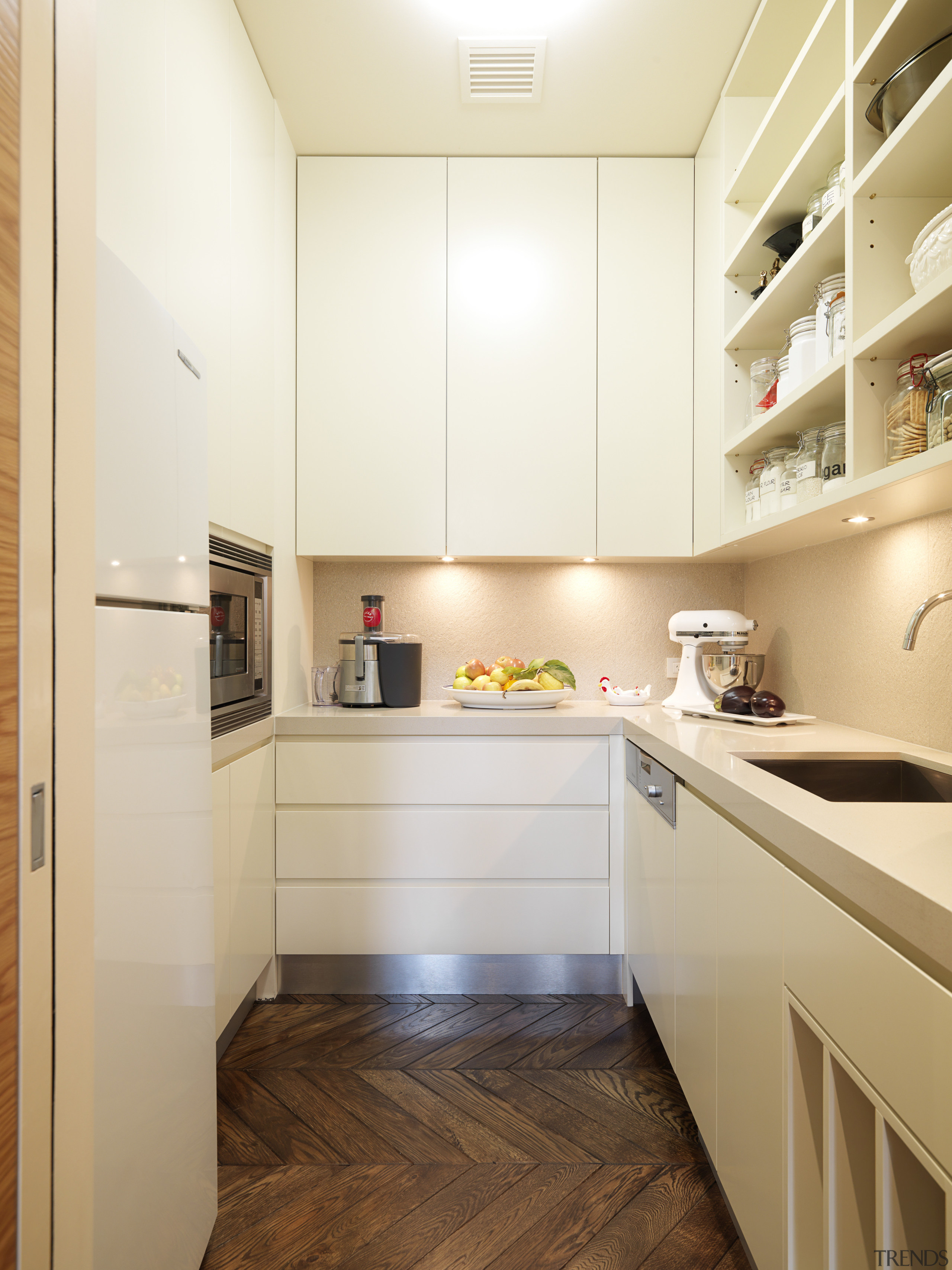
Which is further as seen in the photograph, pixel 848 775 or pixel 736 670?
pixel 736 670

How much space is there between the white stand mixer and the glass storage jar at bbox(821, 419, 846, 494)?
77cm

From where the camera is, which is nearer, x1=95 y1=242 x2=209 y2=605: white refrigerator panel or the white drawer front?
x1=95 y1=242 x2=209 y2=605: white refrigerator panel

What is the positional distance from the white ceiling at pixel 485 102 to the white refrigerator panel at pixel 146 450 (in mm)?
1399

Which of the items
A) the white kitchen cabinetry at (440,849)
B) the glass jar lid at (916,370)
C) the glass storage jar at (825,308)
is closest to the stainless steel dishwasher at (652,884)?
the white kitchen cabinetry at (440,849)

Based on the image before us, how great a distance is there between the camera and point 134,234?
127 centimetres

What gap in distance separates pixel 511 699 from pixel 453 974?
2.91 ft

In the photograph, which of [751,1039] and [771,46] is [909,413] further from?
[771,46]

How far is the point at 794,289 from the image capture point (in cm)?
176

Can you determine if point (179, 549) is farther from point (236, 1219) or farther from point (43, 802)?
point (236, 1219)

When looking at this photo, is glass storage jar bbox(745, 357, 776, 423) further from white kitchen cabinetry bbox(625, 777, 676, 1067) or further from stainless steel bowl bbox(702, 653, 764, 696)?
white kitchen cabinetry bbox(625, 777, 676, 1067)

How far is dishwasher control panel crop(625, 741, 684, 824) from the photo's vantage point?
5.51 ft

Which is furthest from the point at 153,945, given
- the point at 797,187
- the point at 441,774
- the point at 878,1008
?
the point at 797,187

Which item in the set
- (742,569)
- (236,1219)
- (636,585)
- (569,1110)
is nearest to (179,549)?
(236,1219)

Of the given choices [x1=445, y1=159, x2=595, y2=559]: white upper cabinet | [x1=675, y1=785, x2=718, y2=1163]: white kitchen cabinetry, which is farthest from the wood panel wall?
[x1=445, y1=159, x2=595, y2=559]: white upper cabinet
